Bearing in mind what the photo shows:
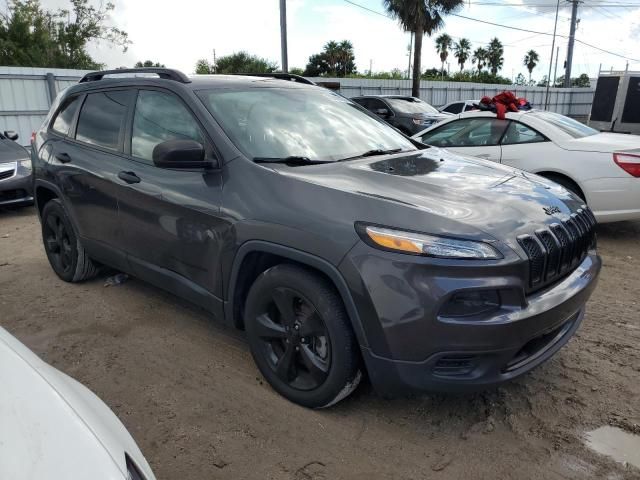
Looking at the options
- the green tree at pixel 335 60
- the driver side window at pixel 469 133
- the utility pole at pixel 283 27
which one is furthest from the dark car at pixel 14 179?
the green tree at pixel 335 60

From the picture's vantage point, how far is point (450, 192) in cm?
267

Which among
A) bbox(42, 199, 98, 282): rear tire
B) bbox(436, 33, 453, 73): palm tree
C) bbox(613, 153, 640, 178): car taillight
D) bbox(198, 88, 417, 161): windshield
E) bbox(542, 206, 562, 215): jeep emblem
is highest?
bbox(436, 33, 453, 73): palm tree

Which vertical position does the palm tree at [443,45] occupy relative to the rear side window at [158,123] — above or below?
above

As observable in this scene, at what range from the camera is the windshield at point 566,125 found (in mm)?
6168

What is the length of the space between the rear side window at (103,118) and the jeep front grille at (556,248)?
9.44 ft

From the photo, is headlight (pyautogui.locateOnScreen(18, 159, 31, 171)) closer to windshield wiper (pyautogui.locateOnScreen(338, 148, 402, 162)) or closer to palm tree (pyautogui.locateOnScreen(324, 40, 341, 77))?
windshield wiper (pyautogui.locateOnScreen(338, 148, 402, 162))

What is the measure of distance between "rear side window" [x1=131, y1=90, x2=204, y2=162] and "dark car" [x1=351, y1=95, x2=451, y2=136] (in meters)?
9.34

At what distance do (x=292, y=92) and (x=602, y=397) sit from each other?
2690 millimetres

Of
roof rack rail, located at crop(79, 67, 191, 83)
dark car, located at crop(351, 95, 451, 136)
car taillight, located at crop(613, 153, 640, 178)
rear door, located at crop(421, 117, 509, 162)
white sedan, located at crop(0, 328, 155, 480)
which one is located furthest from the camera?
dark car, located at crop(351, 95, 451, 136)

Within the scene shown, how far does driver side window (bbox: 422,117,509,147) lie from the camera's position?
6.47 metres

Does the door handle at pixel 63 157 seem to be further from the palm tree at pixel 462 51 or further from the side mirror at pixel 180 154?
the palm tree at pixel 462 51

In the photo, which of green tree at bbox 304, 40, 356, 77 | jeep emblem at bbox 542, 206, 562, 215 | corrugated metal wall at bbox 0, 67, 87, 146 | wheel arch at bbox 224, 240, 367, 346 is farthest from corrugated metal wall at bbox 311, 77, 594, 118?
green tree at bbox 304, 40, 356, 77

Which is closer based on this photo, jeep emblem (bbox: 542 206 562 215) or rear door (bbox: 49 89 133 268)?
jeep emblem (bbox: 542 206 562 215)

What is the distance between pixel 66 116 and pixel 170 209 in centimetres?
192
